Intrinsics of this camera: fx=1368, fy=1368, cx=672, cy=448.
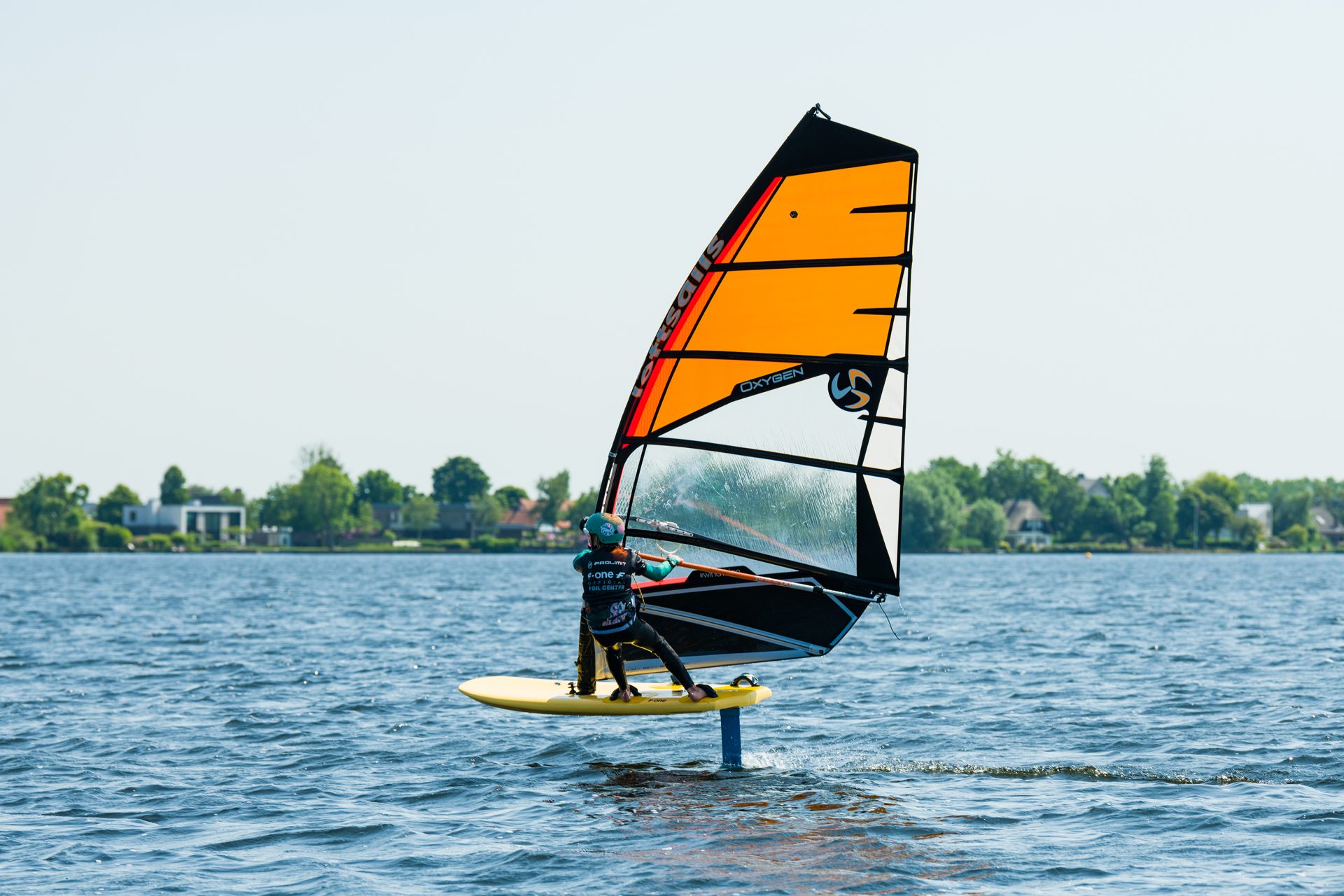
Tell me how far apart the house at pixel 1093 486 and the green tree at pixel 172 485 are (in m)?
85.8

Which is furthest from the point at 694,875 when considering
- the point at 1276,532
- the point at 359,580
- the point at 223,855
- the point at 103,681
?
the point at 1276,532

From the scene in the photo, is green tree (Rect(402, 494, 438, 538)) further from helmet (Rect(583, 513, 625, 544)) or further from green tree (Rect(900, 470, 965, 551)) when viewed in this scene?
helmet (Rect(583, 513, 625, 544))

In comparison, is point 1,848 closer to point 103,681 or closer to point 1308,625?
point 103,681

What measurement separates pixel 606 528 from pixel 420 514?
115447 millimetres

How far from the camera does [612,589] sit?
8.61 meters

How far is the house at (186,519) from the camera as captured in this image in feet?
377

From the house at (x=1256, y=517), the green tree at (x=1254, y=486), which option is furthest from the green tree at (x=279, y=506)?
the green tree at (x=1254, y=486)

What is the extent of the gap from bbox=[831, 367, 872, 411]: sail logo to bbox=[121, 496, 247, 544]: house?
113 metres

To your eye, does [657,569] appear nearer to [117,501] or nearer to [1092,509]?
[1092,509]

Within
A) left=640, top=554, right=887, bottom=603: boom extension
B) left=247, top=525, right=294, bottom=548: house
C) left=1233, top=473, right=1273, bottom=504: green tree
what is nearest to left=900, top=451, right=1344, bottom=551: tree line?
left=1233, top=473, right=1273, bottom=504: green tree

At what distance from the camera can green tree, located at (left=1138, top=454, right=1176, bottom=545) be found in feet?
366

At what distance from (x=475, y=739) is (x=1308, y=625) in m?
17.7

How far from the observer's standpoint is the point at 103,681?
15695mm

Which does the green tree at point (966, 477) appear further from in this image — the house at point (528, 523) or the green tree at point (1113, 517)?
the house at point (528, 523)
